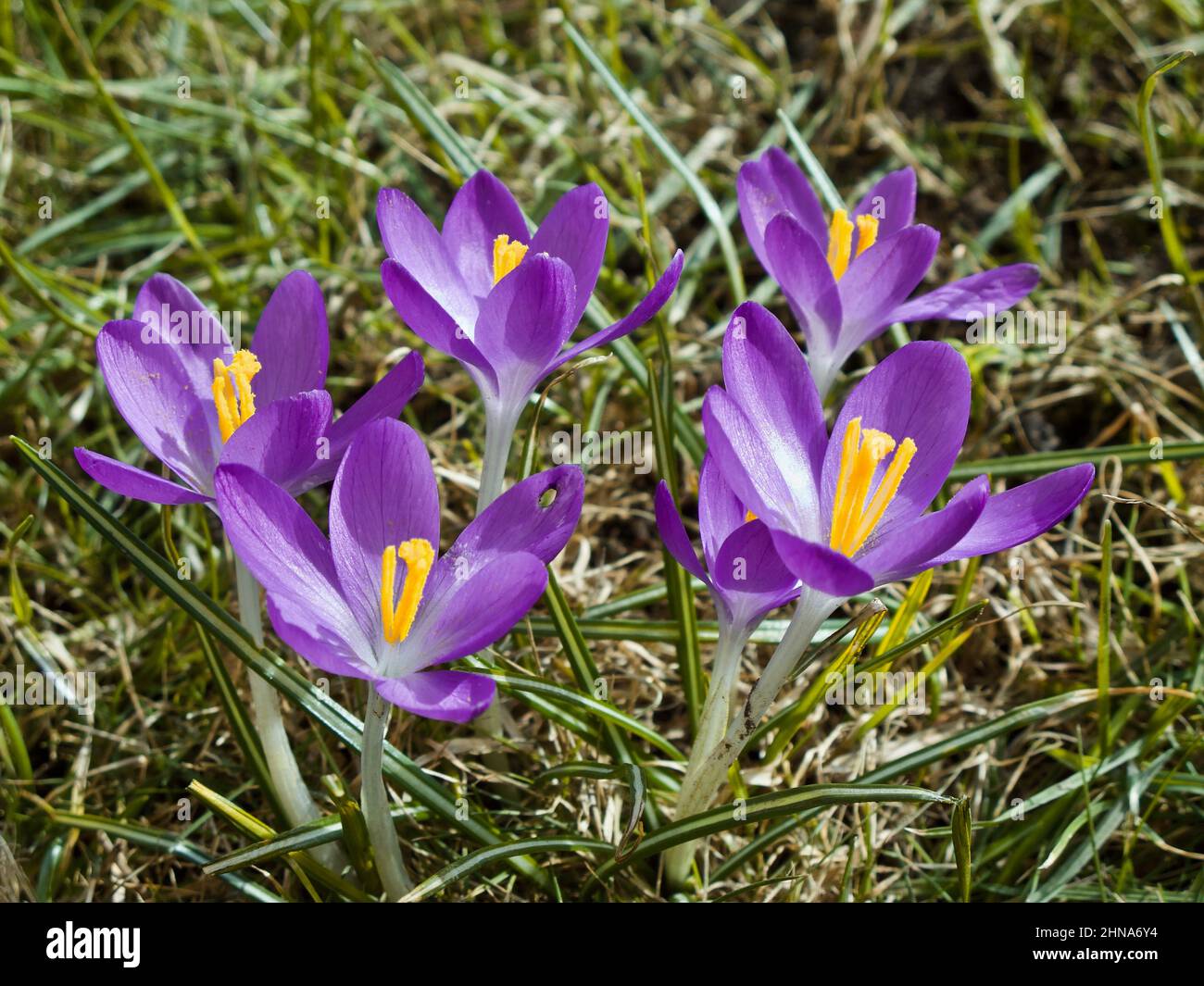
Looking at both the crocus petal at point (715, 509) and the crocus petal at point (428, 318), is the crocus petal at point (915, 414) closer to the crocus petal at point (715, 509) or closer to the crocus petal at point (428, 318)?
the crocus petal at point (715, 509)

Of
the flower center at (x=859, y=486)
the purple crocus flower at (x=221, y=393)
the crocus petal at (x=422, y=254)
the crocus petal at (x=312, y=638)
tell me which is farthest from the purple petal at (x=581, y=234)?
the crocus petal at (x=312, y=638)

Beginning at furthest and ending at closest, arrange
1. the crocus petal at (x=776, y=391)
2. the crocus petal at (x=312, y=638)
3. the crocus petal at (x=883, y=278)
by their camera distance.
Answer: the crocus petal at (x=883, y=278)
the crocus petal at (x=776, y=391)
the crocus petal at (x=312, y=638)

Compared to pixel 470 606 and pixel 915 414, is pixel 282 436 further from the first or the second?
pixel 915 414

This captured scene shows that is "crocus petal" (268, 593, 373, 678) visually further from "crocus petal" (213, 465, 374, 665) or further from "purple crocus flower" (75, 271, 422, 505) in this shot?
"purple crocus flower" (75, 271, 422, 505)

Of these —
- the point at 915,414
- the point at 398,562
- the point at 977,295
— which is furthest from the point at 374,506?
the point at 977,295
